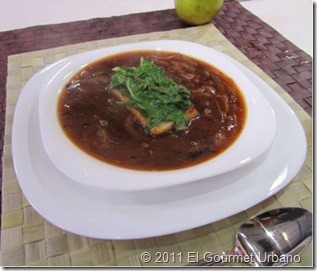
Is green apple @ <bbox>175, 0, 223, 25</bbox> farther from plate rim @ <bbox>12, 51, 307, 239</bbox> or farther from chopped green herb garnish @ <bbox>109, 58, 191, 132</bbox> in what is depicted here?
plate rim @ <bbox>12, 51, 307, 239</bbox>

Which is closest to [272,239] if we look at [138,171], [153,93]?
[138,171]

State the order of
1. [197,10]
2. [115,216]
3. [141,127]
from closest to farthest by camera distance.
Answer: [115,216]
[141,127]
[197,10]

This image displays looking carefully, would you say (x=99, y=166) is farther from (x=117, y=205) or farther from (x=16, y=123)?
(x=16, y=123)

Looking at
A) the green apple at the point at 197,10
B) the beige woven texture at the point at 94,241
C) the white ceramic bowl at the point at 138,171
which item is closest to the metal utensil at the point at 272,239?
the beige woven texture at the point at 94,241

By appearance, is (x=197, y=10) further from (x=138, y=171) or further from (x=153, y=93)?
(x=138, y=171)

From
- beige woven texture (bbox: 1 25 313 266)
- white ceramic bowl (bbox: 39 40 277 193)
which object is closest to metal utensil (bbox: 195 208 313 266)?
beige woven texture (bbox: 1 25 313 266)

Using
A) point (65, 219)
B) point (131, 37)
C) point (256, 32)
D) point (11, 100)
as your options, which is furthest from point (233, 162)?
point (256, 32)

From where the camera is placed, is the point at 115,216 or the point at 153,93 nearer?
the point at 115,216
